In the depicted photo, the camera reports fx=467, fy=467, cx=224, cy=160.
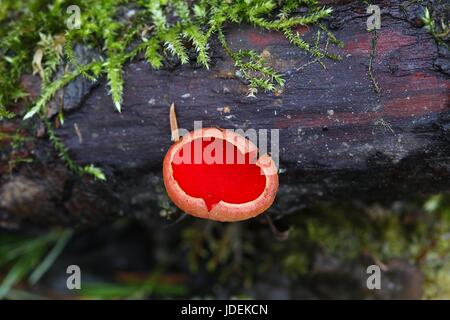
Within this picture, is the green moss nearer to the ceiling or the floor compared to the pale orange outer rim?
nearer to the ceiling

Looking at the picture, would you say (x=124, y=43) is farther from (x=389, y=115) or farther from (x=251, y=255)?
(x=251, y=255)

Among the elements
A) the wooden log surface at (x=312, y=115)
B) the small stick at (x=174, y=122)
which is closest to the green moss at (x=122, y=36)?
the wooden log surface at (x=312, y=115)

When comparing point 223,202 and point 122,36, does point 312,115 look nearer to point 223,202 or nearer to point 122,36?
point 223,202

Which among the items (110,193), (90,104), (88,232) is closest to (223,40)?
(90,104)

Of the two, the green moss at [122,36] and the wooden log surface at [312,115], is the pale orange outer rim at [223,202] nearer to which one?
the wooden log surface at [312,115]

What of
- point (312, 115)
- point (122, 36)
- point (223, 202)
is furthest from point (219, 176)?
point (122, 36)

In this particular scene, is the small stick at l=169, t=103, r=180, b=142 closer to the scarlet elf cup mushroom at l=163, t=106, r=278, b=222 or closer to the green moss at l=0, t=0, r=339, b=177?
the scarlet elf cup mushroom at l=163, t=106, r=278, b=222

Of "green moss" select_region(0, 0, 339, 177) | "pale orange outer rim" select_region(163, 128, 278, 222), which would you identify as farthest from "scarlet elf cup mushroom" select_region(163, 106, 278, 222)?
"green moss" select_region(0, 0, 339, 177)
